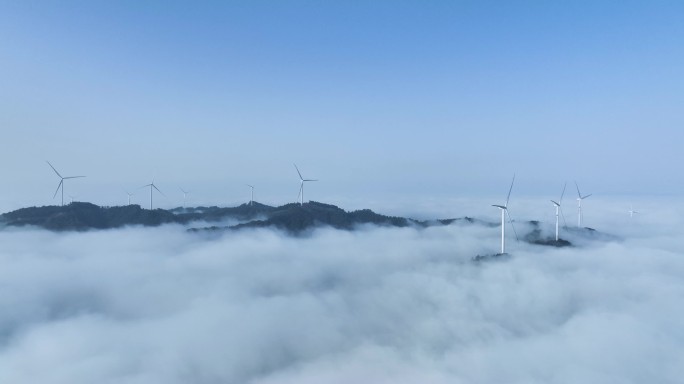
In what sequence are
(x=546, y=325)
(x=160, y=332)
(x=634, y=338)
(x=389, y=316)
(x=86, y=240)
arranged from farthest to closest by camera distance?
(x=86, y=240) < (x=389, y=316) < (x=546, y=325) < (x=160, y=332) < (x=634, y=338)

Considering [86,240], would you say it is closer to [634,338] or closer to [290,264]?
[290,264]

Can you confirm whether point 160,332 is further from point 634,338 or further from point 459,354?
point 634,338

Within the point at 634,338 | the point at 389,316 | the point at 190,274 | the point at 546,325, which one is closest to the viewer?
the point at 634,338

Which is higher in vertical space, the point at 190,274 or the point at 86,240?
the point at 86,240

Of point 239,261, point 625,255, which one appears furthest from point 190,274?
point 625,255

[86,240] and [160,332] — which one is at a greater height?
[86,240]

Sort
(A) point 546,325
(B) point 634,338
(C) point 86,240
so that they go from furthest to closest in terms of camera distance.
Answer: (C) point 86,240 < (A) point 546,325 < (B) point 634,338

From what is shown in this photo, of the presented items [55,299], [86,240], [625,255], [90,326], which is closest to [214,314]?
[90,326]

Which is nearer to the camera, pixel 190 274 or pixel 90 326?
pixel 90 326

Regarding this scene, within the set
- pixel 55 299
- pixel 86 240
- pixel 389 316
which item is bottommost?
pixel 389 316
